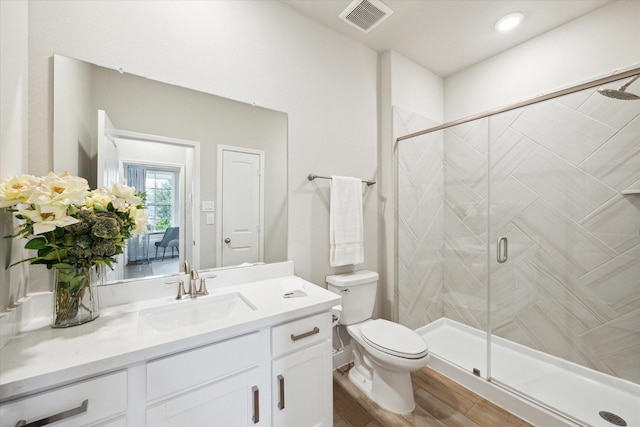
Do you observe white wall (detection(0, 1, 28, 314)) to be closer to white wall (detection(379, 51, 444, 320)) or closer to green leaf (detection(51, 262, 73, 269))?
green leaf (detection(51, 262, 73, 269))

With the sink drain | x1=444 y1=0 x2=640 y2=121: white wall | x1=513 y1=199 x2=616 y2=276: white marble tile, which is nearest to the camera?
the sink drain

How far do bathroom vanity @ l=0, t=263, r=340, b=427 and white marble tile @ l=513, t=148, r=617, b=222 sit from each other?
190 centimetres

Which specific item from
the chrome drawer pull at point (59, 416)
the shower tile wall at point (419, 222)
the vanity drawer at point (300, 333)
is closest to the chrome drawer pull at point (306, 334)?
the vanity drawer at point (300, 333)

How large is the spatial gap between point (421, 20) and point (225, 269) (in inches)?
87.4

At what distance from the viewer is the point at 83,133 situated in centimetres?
114

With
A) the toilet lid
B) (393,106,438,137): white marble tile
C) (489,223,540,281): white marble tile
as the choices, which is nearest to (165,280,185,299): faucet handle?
the toilet lid

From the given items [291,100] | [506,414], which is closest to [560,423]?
[506,414]

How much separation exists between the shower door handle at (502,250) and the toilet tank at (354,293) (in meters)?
1.01

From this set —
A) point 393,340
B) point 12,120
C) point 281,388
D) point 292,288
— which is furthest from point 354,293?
point 12,120

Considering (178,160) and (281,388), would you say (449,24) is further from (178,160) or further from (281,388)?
(281,388)

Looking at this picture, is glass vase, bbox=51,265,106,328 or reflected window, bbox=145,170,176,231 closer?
glass vase, bbox=51,265,106,328

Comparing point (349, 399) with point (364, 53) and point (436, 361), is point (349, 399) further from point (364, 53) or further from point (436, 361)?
point (364, 53)

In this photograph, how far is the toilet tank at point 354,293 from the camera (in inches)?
72.4

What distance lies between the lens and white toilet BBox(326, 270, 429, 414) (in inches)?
58.1
